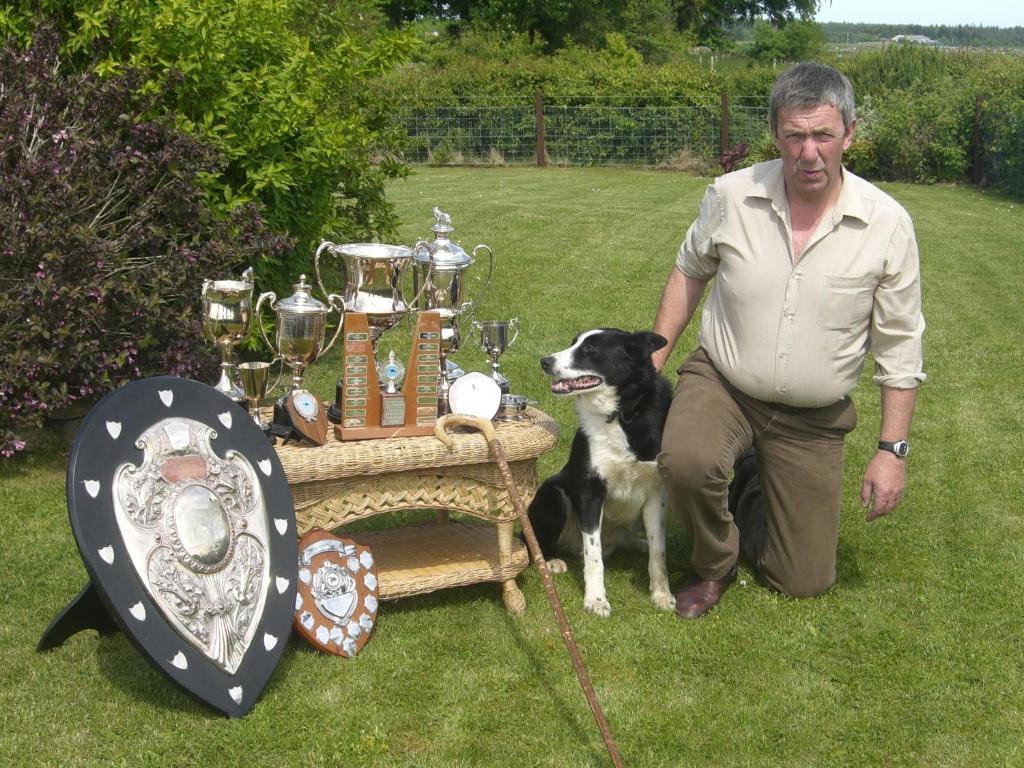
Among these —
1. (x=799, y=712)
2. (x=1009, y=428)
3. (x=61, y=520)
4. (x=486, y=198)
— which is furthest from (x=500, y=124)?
(x=799, y=712)

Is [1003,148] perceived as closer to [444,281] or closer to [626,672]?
[444,281]

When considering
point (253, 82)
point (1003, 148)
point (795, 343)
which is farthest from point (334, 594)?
point (1003, 148)

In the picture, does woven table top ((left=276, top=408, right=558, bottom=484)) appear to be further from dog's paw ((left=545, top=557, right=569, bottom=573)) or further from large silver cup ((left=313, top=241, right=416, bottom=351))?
dog's paw ((left=545, top=557, right=569, bottom=573))

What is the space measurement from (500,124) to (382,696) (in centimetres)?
1960

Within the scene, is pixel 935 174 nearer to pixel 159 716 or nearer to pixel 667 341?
pixel 667 341

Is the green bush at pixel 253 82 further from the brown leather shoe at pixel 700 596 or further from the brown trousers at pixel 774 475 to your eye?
the brown leather shoe at pixel 700 596

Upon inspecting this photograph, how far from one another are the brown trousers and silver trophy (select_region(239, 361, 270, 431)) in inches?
55.0

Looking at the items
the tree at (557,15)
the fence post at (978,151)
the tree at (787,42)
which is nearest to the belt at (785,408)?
the fence post at (978,151)

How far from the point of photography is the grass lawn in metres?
3.10

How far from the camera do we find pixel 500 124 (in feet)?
72.3

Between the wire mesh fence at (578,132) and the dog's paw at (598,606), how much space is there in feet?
58.3

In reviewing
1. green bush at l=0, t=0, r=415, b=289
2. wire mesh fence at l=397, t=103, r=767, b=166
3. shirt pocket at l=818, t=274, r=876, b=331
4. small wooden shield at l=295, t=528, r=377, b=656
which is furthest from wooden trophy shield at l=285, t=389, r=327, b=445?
wire mesh fence at l=397, t=103, r=767, b=166

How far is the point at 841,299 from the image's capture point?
377cm

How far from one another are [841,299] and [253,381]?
2.02m
